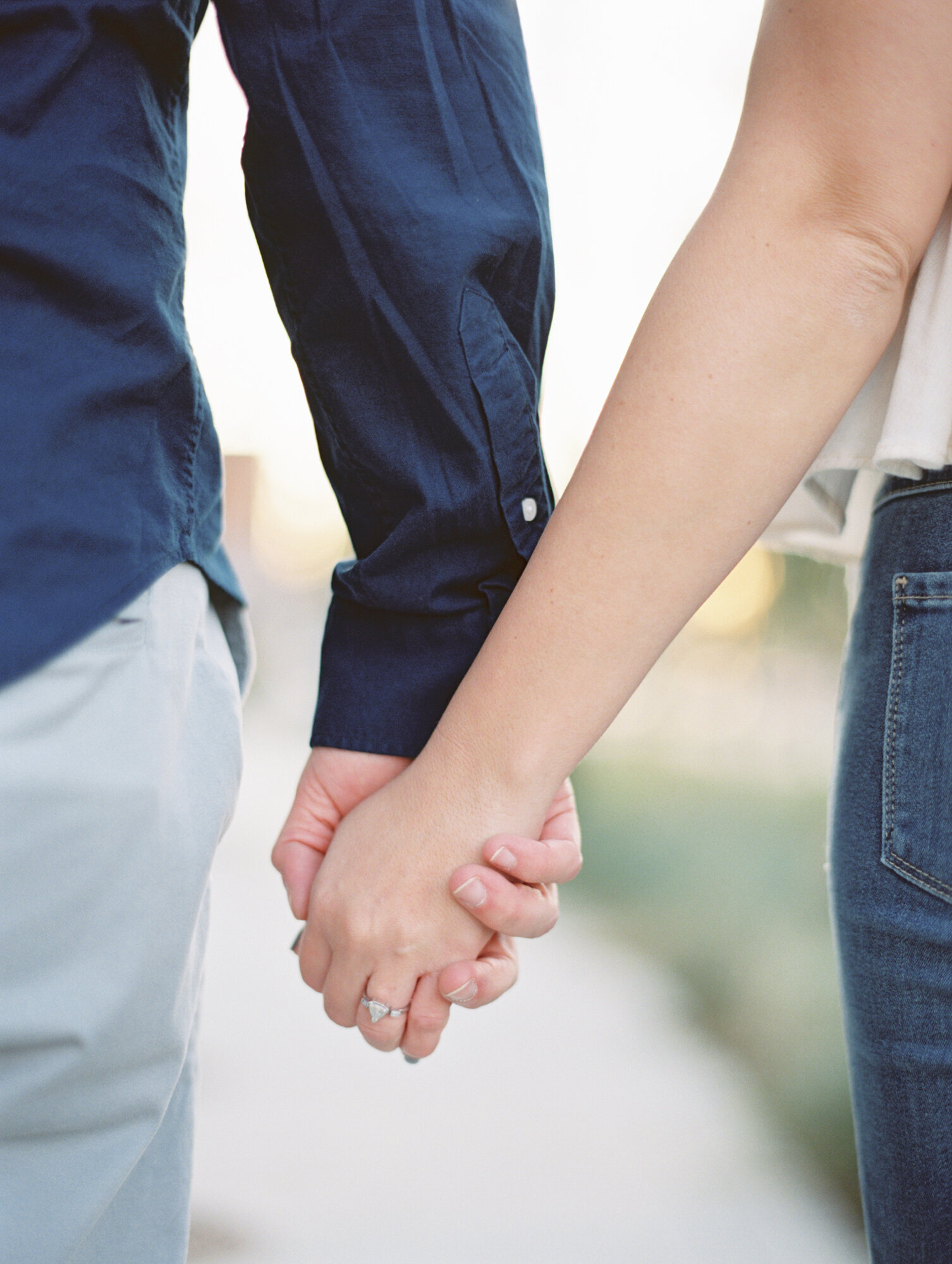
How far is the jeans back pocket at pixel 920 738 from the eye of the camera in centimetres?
70

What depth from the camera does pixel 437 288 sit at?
81 cm

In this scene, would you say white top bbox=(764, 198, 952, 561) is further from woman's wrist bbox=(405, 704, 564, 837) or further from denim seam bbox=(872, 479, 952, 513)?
woman's wrist bbox=(405, 704, 564, 837)

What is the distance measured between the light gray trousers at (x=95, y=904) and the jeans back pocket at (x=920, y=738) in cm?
48

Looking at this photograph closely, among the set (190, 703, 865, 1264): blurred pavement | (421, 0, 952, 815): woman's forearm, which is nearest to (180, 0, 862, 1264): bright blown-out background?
(190, 703, 865, 1264): blurred pavement

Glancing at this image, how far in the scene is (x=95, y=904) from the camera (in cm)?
62

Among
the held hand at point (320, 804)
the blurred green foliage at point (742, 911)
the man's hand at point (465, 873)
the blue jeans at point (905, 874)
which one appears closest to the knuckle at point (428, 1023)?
the man's hand at point (465, 873)

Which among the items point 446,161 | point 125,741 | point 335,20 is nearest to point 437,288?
point 446,161

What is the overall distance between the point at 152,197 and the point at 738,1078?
9.04 ft

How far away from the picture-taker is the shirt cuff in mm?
906

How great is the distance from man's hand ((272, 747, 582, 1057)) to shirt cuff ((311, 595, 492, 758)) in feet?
0.09

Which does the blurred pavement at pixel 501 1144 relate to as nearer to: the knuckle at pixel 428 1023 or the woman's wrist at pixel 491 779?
the knuckle at pixel 428 1023

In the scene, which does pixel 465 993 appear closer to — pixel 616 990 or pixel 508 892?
pixel 508 892

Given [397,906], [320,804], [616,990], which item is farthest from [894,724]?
[616,990]

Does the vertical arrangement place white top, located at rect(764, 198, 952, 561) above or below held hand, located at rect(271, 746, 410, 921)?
above
